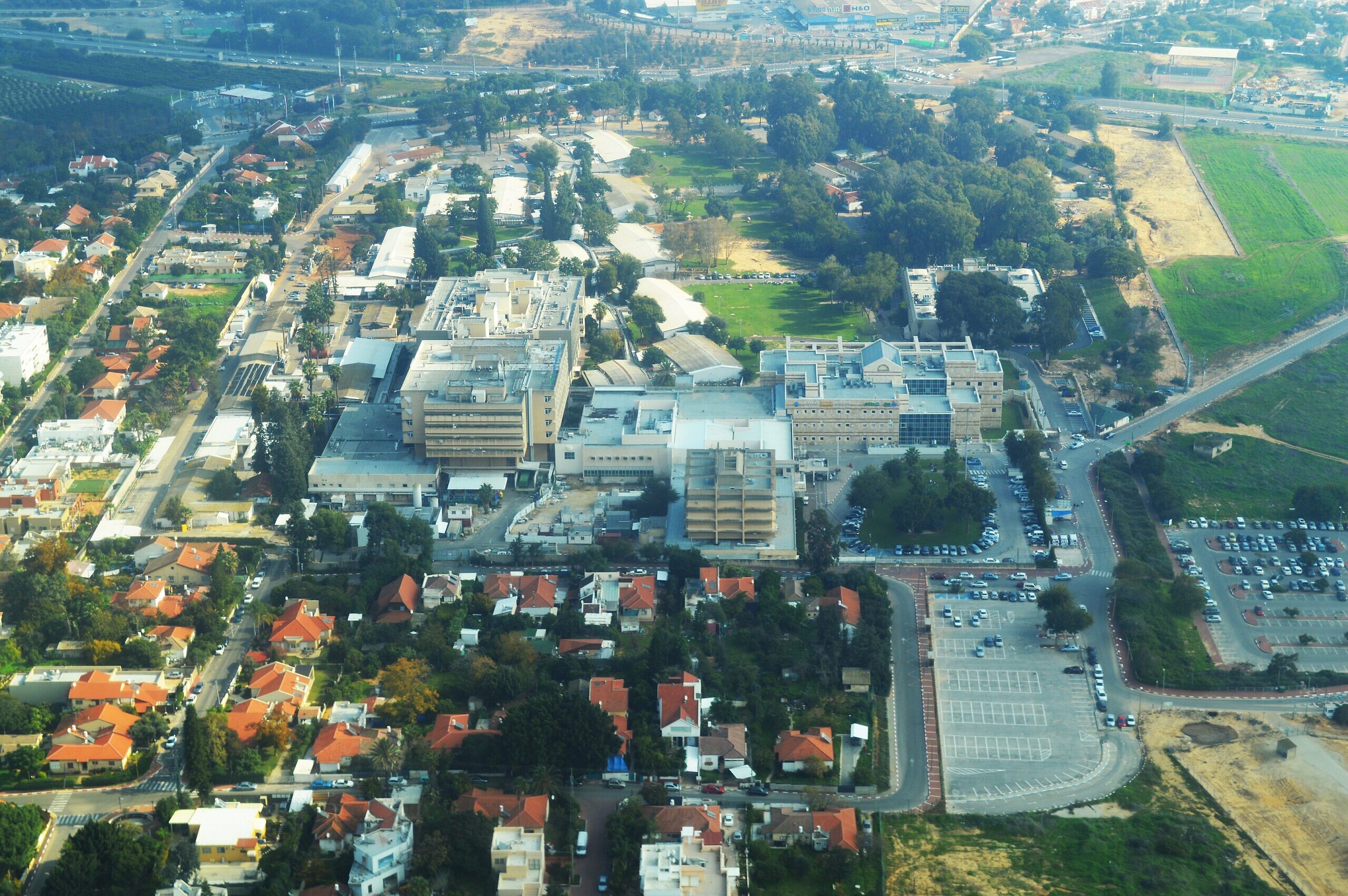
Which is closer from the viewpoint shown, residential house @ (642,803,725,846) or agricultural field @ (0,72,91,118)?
residential house @ (642,803,725,846)

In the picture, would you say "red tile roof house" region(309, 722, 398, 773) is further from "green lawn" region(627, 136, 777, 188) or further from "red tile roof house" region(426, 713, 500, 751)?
"green lawn" region(627, 136, 777, 188)

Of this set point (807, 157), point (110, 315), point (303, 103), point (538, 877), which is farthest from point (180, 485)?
point (303, 103)

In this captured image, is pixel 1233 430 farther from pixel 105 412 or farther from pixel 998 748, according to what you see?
pixel 105 412

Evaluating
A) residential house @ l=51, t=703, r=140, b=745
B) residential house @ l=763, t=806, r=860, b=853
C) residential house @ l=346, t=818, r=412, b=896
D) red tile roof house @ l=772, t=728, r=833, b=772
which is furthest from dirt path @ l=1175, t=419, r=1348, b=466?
residential house @ l=51, t=703, r=140, b=745

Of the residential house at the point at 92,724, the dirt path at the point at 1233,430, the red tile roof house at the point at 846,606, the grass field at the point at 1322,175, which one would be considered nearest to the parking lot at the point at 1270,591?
the dirt path at the point at 1233,430

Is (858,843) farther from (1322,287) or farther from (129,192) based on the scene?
(129,192)

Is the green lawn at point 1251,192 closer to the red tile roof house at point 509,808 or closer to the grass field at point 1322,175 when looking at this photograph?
the grass field at point 1322,175
